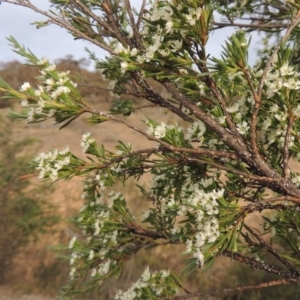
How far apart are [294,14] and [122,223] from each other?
68.9 inches

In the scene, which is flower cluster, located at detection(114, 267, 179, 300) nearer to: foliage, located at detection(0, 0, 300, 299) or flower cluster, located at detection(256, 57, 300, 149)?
foliage, located at detection(0, 0, 300, 299)

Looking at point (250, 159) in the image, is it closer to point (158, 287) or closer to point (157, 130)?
point (157, 130)

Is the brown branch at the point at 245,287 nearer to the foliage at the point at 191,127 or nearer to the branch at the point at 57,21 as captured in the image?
the foliage at the point at 191,127

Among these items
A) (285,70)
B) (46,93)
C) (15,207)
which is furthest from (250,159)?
(15,207)

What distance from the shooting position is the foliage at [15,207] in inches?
388

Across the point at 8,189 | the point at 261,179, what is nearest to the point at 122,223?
→ the point at 261,179

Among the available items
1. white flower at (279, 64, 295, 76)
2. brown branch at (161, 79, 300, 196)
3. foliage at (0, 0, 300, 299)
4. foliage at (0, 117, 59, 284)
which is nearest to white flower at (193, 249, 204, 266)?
foliage at (0, 0, 300, 299)

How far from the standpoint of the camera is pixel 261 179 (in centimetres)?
212

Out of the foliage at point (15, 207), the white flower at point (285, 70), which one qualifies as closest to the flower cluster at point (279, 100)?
the white flower at point (285, 70)

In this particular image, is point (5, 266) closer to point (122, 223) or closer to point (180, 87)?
point (122, 223)

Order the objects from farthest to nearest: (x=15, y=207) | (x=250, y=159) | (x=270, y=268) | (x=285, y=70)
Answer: (x=15, y=207), (x=270, y=268), (x=250, y=159), (x=285, y=70)

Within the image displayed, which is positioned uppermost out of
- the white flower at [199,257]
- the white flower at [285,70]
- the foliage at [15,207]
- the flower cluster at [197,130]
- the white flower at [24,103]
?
the white flower at [285,70]

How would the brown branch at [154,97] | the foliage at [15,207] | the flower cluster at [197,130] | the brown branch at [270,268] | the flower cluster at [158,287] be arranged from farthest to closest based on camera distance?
the foliage at [15,207]
the flower cluster at [158,287]
the brown branch at [270,268]
the brown branch at [154,97]
the flower cluster at [197,130]

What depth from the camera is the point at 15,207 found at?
10.0 m
